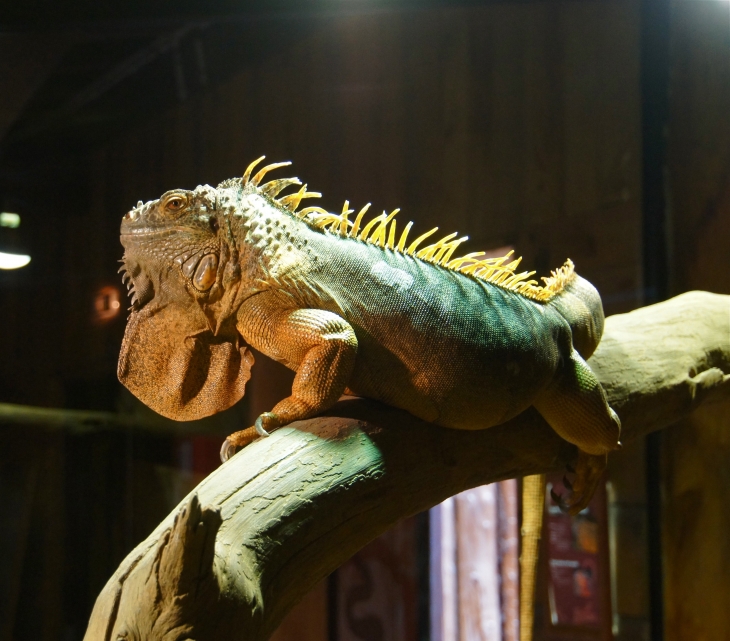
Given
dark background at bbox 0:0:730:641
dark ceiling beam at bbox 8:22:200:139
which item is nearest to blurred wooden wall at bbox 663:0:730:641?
dark background at bbox 0:0:730:641

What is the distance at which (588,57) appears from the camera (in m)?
3.92

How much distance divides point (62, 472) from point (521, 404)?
1.96 m

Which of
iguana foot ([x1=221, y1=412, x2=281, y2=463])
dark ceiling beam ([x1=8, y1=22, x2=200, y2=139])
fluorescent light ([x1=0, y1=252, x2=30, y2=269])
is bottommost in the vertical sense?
iguana foot ([x1=221, y1=412, x2=281, y2=463])

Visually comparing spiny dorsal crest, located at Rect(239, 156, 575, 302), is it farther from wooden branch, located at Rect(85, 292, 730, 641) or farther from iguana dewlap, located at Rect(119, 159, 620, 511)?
wooden branch, located at Rect(85, 292, 730, 641)

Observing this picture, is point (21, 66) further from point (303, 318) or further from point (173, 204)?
point (303, 318)

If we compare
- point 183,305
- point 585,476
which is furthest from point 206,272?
point 585,476

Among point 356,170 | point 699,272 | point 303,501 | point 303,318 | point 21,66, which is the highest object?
point 356,170

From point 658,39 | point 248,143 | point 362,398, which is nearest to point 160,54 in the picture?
point 248,143

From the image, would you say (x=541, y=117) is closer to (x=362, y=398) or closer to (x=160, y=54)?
(x=160, y=54)

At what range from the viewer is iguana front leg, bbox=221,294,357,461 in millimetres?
1739

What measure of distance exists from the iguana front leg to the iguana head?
12cm

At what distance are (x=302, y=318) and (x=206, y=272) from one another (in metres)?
0.32

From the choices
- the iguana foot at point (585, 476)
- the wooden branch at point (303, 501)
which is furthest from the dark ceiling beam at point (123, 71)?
the iguana foot at point (585, 476)

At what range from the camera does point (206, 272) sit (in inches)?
73.7
